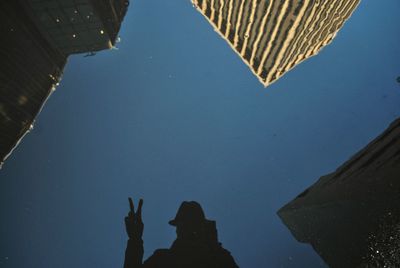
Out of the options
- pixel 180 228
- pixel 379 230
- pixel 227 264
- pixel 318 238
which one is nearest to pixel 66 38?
pixel 180 228

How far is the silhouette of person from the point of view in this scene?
448 cm

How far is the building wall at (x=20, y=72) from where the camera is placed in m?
9.36

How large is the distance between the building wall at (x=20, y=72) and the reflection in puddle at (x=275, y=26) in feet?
33.2

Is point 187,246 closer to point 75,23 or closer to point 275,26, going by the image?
point 75,23

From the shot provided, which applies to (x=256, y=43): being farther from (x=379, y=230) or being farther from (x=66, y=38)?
(x=379, y=230)

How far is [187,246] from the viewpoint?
17.3ft

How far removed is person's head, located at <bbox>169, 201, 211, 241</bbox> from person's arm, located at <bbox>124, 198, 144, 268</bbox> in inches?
36.5

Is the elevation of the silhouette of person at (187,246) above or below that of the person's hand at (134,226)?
below

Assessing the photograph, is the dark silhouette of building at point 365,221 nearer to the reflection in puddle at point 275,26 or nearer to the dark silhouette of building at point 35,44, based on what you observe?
the dark silhouette of building at point 35,44

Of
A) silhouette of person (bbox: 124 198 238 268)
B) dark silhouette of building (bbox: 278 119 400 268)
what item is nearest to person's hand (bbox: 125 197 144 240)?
silhouette of person (bbox: 124 198 238 268)

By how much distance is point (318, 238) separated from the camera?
179 inches

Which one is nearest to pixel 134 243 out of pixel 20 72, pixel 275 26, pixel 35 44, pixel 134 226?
pixel 134 226

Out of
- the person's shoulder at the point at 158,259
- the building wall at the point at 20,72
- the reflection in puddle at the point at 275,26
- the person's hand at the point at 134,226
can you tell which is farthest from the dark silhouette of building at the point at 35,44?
the person's shoulder at the point at 158,259

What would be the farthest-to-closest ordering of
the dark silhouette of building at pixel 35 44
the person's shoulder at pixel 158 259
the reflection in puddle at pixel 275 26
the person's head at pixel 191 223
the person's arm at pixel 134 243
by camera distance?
1. the reflection in puddle at pixel 275 26
2. the dark silhouette of building at pixel 35 44
3. the person's head at pixel 191 223
4. the person's shoulder at pixel 158 259
5. the person's arm at pixel 134 243
